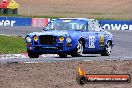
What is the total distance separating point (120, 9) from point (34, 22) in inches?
1093

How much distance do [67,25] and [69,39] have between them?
1220mm

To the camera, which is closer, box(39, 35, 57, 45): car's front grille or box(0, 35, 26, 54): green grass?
box(39, 35, 57, 45): car's front grille

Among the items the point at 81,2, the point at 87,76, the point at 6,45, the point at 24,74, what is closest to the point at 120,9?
the point at 81,2

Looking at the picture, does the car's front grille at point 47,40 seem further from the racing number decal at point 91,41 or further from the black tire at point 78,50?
the racing number decal at point 91,41

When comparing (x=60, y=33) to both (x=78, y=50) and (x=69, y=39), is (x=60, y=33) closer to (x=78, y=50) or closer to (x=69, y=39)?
(x=69, y=39)

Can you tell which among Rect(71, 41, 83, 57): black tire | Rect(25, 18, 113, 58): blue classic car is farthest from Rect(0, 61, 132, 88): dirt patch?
Rect(71, 41, 83, 57): black tire

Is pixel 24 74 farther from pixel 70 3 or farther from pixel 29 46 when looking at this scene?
pixel 70 3

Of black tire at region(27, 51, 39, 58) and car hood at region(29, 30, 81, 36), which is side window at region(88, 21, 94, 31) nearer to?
car hood at region(29, 30, 81, 36)

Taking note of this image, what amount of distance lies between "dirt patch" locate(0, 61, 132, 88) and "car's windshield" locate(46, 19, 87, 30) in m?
3.60

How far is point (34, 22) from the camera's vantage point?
41812 millimetres

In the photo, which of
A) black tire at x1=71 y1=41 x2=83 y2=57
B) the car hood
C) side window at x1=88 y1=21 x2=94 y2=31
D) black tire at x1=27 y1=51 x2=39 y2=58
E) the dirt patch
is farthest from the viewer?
side window at x1=88 y1=21 x2=94 y2=31

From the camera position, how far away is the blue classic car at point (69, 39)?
16.2m

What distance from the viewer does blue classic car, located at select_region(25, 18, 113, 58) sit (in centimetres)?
1625

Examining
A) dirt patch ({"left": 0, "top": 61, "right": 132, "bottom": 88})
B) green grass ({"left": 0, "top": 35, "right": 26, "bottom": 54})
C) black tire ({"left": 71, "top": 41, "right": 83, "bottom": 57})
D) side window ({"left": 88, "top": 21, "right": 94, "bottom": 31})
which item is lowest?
green grass ({"left": 0, "top": 35, "right": 26, "bottom": 54})
